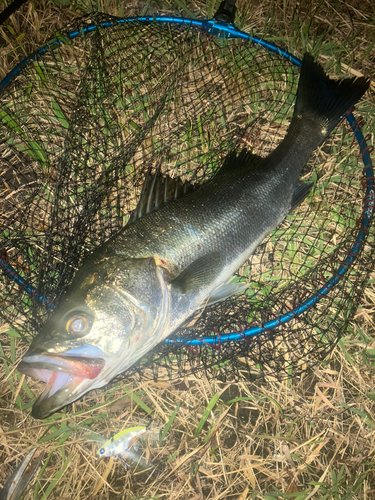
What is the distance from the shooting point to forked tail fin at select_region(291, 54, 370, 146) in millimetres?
2801

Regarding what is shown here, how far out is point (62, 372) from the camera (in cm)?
189

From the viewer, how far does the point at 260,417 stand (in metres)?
2.84

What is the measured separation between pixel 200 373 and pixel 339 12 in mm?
3949

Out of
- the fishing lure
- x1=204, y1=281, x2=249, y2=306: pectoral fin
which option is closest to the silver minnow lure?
the fishing lure

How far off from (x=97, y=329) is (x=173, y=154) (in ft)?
6.44

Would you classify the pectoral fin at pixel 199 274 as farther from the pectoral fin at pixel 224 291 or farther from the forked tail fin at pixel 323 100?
the forked tail fin at pixel 323 100

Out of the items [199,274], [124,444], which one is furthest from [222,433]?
[199,274]

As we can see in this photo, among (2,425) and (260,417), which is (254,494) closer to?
(260,417)

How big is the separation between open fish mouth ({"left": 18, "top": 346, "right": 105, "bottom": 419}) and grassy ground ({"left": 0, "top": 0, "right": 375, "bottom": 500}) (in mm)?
973

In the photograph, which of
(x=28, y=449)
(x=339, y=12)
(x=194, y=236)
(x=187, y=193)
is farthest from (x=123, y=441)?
(x=339, y=12)

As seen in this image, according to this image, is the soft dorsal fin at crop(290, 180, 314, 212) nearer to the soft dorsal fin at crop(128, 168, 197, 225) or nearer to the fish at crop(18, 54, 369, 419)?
the fish at crop(18, 54, 369, 419)

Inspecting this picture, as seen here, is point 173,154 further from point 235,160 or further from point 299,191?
point 299,191

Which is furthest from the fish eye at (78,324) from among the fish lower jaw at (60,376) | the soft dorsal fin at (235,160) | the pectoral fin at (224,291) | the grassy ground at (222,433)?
the soft dorsal fin at (235,160)

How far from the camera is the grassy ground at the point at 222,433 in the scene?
2.68 m
